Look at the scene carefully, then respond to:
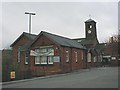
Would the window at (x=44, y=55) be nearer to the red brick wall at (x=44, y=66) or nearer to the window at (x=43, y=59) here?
the window at (x=43, y=59)

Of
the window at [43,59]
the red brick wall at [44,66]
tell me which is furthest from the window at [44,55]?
the red brick wall at [44,66]

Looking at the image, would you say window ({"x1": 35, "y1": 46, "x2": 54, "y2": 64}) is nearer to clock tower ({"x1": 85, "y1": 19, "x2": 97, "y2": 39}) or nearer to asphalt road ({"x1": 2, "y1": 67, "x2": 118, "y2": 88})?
asphalt road ({"x1": 2, "y1": 67, "x2": 118, "y2": 88})

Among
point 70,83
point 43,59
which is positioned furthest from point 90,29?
point 70,83

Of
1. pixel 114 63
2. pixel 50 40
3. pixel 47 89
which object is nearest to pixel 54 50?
pixel 50 40

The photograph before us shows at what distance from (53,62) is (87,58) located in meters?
15.0

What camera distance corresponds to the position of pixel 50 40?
117 feet

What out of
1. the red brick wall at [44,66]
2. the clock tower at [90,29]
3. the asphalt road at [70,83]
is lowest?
the asphalt road at [70,83]

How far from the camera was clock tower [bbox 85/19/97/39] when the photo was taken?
67438 mm

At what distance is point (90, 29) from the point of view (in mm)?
68188

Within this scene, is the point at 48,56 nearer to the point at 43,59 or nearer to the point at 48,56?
the point at 48,56

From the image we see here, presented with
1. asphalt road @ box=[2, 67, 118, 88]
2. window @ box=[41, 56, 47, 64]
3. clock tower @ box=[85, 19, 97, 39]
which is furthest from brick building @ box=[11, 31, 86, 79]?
clock tower @ box=[85, 19, 97, 39]

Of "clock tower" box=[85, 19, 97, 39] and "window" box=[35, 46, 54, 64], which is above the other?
"clock tower" box=[85, 19, 97, 39]

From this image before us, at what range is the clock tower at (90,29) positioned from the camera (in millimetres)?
67438

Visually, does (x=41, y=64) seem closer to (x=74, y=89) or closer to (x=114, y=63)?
(x=74, y=89)
